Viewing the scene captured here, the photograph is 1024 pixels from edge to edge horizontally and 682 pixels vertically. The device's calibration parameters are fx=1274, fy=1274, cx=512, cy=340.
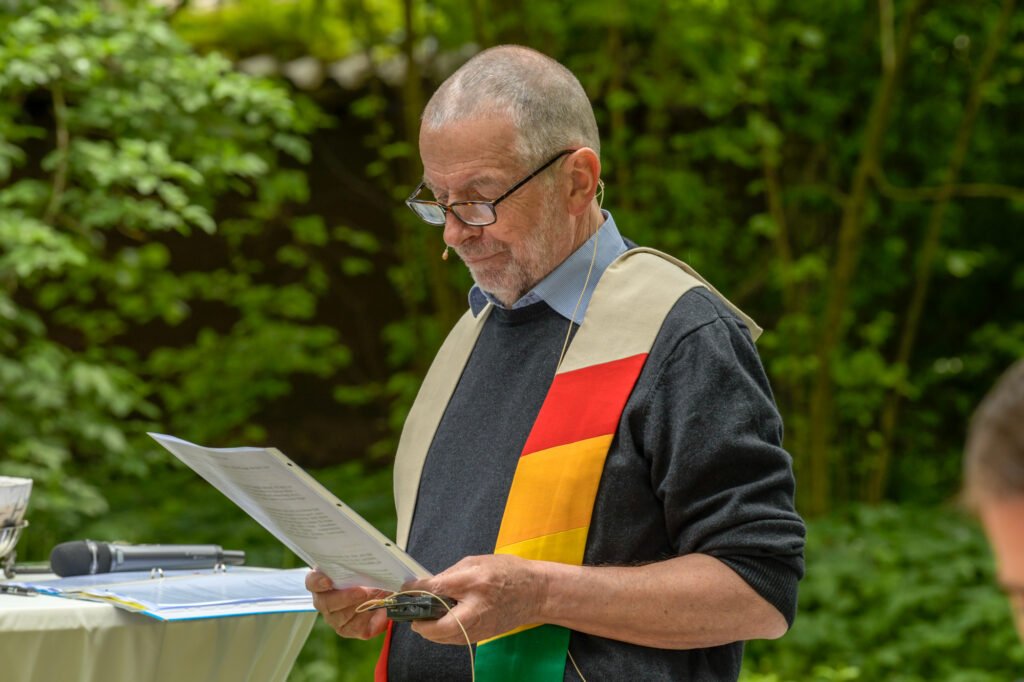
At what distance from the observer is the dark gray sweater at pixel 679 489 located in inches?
64.2

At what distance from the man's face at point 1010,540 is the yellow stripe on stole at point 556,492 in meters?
0.88

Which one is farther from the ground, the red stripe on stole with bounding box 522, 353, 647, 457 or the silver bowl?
the red stripe on stole with bounding box 522, 353, 647, 457

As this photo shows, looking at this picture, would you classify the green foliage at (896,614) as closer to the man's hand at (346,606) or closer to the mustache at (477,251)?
the man's hand at (346,606)

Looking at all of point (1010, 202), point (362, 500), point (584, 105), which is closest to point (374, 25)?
point (362, 500)

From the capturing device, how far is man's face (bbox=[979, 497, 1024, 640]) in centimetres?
81

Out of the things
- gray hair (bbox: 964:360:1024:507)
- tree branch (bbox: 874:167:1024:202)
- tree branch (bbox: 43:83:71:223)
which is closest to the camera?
gray hair (bbox: 964:360:1024:507)

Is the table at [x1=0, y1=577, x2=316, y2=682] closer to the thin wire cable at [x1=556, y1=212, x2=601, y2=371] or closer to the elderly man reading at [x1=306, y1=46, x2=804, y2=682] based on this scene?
the elderly man reading at [x1=306, y1=46, x2=804, y2=682]

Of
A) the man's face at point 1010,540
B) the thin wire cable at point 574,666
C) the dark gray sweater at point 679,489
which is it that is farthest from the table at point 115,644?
the man's face at point 1010,540

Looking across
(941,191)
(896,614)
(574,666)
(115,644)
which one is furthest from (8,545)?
(941,191)

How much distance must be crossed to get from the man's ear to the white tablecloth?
0.84 m

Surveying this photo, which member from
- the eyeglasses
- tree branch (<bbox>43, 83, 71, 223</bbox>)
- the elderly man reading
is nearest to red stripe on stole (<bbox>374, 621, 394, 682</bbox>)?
the elderly man reading

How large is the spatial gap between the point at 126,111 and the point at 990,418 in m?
3.70

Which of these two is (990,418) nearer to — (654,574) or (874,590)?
(654,574)

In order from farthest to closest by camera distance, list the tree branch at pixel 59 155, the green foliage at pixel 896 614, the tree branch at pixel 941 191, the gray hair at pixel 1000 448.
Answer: the tree branch at pixel 941 191, the green foliage at pixel 896 614, the tree branch at pixel 59 155, the gray hair at pixel 1000 448
